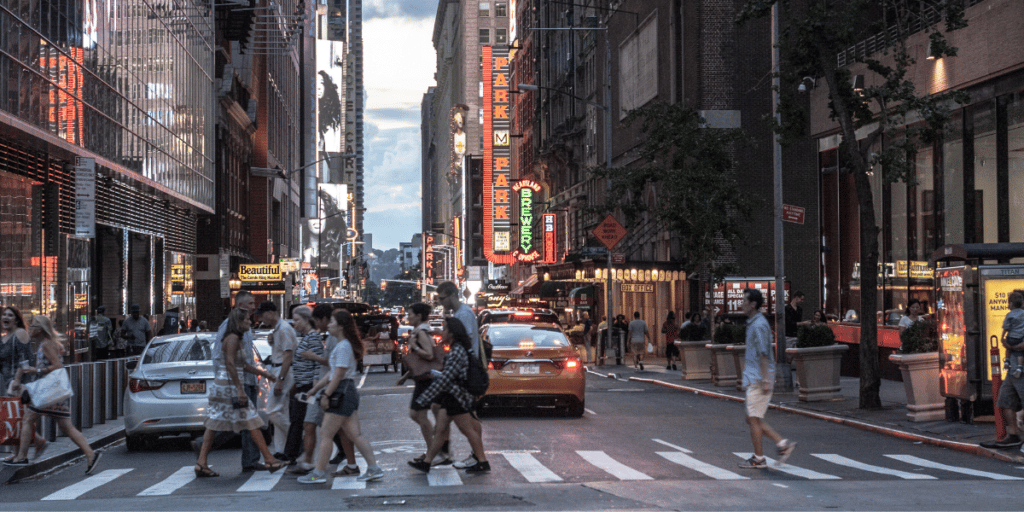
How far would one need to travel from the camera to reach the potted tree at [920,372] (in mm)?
18094

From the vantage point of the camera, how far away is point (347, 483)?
39.2ft

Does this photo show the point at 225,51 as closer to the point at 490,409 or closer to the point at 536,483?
the point at 490,409

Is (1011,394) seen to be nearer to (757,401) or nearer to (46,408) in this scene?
(757,401)

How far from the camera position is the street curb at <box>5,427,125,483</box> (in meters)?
13.1

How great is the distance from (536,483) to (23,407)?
6219 mm

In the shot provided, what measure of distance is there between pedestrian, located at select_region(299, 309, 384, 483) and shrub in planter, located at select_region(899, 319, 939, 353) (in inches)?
387

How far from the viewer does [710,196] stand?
1243 inches

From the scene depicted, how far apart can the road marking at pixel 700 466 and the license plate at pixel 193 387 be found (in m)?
5.92

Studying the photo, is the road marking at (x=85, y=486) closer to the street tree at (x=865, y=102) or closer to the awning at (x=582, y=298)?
the street tree at (x=865, y=102)

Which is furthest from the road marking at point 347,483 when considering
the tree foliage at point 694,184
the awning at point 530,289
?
the awning at point 530,289

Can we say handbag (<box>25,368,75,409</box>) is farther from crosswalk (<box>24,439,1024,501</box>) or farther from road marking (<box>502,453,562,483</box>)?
road marking (<box>502,453,562,483</box>)

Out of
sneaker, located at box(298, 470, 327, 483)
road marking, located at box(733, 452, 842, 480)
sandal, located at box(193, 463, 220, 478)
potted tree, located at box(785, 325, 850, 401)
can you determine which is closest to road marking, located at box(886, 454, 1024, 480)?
A: road marking, located at box(733, 452, 842, 480)

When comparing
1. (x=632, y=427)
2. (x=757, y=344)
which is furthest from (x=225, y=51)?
(x=757, y=344)

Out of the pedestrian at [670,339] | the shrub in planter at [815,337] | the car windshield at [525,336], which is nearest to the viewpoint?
the car windshield at [525,336]
